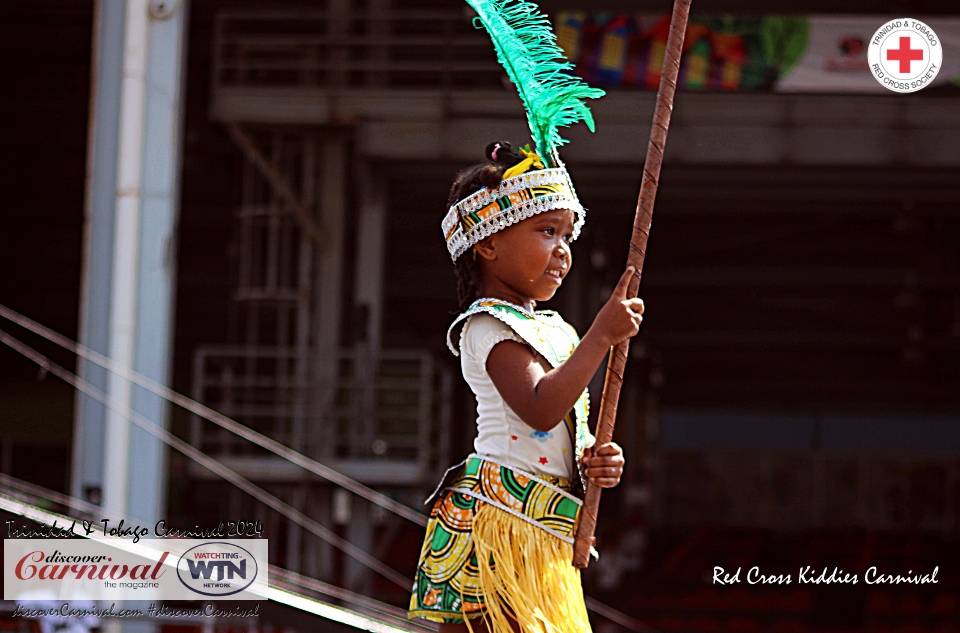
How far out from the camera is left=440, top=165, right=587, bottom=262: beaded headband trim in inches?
88.5

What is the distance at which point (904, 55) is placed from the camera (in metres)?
6.88

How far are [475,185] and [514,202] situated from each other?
0.33 feet

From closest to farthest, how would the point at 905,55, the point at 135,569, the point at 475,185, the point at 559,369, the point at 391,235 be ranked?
the point at 559,369 < the point at 475,185 < the point at 135,569 < the point at 905,55 < the point at 391,235

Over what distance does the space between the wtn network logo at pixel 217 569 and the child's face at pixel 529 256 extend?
6.88ft

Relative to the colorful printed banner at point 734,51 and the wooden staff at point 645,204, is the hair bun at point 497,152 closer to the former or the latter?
the wooden staff at point 645,204

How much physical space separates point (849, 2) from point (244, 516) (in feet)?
24.8

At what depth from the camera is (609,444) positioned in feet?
6.91

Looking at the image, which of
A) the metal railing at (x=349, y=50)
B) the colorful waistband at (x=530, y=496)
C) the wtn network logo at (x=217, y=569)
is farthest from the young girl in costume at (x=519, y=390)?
the metal railing at (x=349, y=50)

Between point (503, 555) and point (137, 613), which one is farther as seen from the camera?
point (137, 613)

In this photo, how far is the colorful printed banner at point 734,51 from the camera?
930 centimetres

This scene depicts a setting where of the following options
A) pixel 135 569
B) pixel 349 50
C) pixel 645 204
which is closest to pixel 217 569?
pixel 135 569

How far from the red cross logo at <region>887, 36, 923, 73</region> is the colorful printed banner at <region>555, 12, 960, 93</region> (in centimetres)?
188

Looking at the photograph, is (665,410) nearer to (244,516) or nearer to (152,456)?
(244,516)

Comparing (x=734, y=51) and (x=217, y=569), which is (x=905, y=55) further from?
(x=217, y=569)
